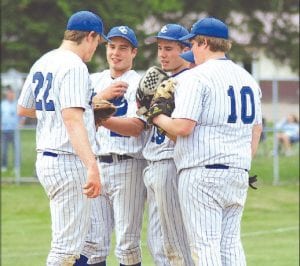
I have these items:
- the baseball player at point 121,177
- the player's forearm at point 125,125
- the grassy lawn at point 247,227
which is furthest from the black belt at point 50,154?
the grassy lawn at point 247,227

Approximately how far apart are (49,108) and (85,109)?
0.27 m

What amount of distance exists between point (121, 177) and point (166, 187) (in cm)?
56

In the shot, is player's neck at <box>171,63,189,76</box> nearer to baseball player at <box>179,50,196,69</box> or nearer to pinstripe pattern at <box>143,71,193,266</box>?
pinstripe pattern at <box>143,71,193,266</box>

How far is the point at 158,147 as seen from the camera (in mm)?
8984

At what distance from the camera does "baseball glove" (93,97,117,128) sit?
8680 millimetres

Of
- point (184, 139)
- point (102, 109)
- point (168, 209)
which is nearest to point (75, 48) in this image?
point (102, 109)

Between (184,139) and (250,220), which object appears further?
(250,220)

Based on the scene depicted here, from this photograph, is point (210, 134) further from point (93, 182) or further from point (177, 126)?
point (93, 182)

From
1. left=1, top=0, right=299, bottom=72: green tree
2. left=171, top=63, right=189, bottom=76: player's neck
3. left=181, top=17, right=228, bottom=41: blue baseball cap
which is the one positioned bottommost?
left=171, top=63, right=189, bottom=76: player's neck

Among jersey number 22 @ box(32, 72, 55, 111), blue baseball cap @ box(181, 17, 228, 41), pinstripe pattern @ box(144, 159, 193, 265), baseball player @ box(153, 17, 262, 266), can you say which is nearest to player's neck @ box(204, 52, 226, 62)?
baseball player @ box(153, 17, 262, 266)

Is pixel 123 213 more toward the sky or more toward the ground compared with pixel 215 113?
more toward the ground

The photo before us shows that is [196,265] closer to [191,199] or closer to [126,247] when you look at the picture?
[191,199]

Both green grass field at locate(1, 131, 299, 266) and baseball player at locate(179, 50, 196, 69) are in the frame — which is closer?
baseball player at locate(179, 50, 196, 69)

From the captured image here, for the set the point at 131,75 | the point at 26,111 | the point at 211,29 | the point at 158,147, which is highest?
the point at 211,29
